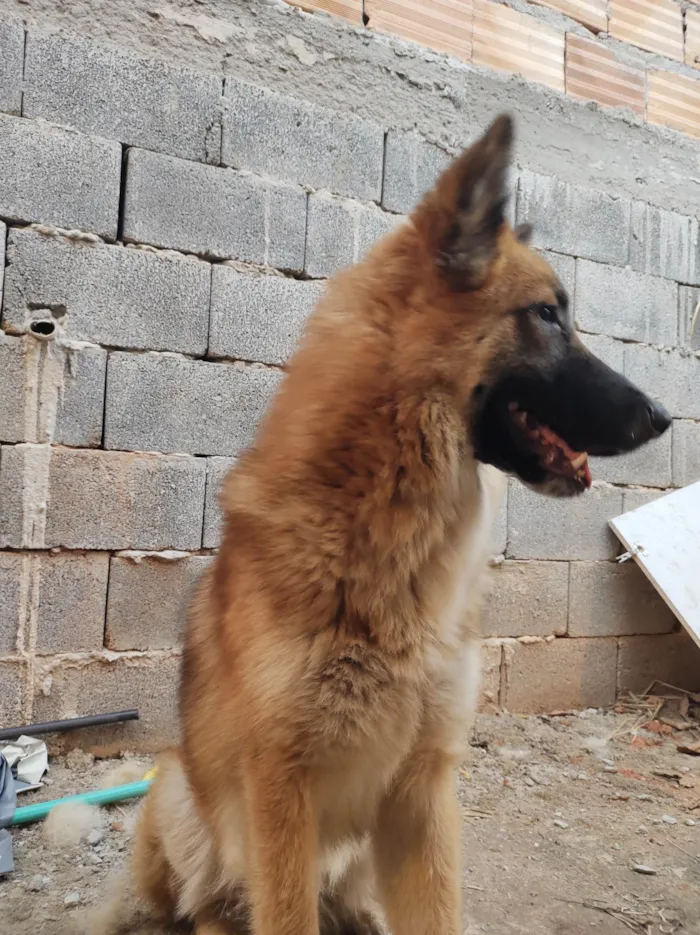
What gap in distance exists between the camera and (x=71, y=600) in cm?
Answer: 293

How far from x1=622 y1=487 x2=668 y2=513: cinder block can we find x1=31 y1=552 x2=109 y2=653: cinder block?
317cm

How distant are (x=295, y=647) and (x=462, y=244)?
0.97 m

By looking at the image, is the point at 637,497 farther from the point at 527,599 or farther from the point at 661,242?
the point at 661,242

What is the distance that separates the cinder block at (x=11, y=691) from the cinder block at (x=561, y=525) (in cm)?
261

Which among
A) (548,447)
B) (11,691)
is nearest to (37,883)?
(11,691)

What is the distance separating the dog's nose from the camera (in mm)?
1609

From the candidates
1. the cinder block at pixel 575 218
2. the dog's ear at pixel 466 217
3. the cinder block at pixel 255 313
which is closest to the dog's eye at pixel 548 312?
the dog's ear at pixel 466 217

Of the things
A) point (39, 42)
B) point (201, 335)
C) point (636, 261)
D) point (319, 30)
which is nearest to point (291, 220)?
point (201, 335)

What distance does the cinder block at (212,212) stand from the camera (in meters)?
3.12

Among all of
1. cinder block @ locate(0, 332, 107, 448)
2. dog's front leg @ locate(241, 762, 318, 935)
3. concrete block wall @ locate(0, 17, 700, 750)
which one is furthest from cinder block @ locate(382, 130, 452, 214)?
dog's front leg @ locate(241, 762, 318, 935)

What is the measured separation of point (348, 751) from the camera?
56.6 inches

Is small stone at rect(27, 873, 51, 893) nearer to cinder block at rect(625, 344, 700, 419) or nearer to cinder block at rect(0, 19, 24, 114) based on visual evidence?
cinder block at rect(0, 19, 24, 114)

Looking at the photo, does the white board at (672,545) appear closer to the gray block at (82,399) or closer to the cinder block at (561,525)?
the cinder block at (561,525)

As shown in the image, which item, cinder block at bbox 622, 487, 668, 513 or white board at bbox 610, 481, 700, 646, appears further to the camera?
cinder block at bbox 622, 487, 668, 513
